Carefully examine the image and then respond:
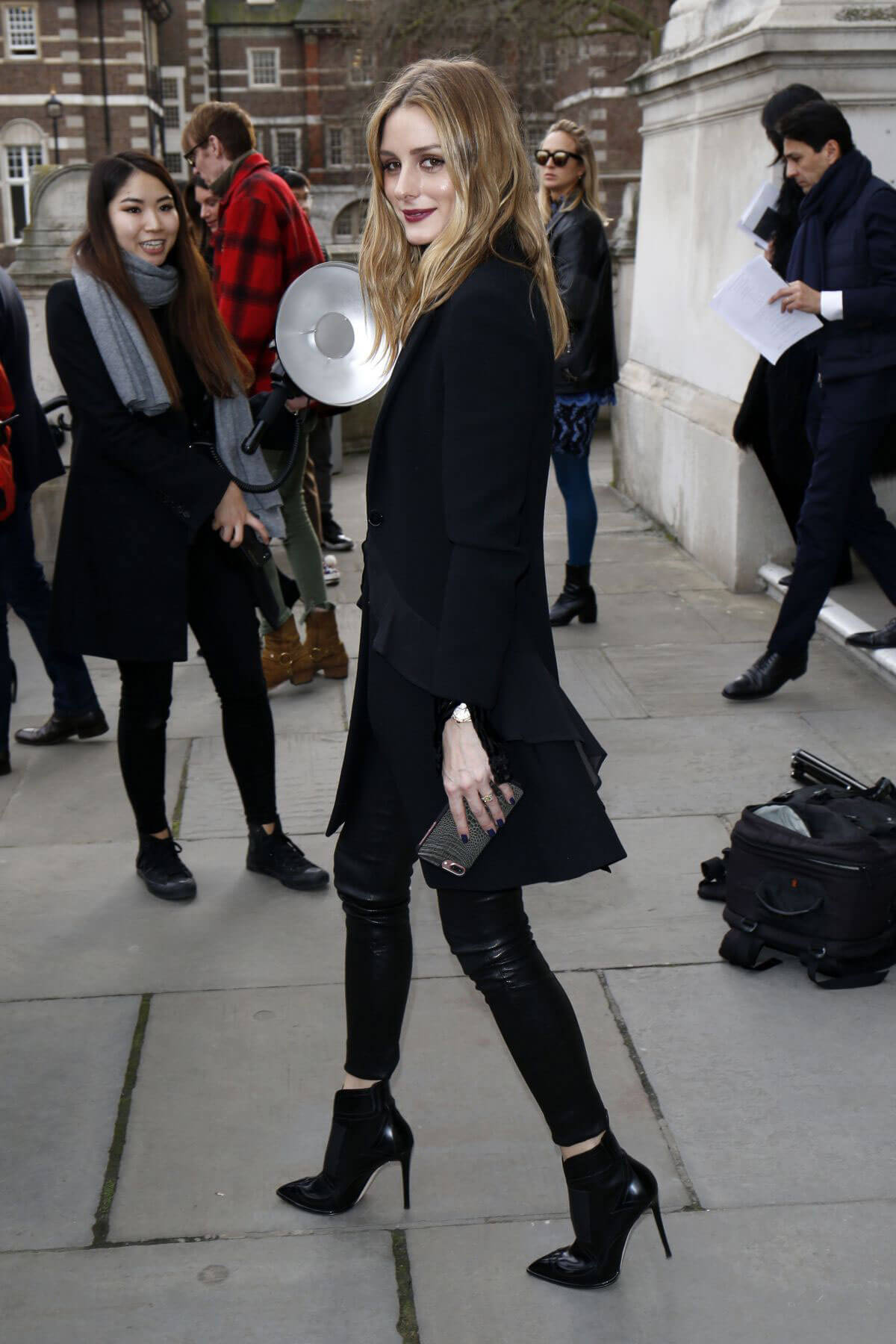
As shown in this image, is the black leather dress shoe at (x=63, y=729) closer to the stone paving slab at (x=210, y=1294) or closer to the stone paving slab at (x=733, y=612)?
the stone paving slab at (x=733, y=612)

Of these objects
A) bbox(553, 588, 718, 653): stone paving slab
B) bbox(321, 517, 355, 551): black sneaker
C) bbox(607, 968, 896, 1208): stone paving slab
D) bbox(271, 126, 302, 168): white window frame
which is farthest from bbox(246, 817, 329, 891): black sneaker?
bbox(271, 126, 302, 168): white window frame

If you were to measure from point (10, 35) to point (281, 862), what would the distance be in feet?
203

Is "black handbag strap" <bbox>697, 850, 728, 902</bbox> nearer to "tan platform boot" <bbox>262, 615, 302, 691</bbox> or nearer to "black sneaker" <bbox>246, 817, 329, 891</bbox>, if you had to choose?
"black sneaker" <bbox>246, 817, 329, 891</bbox>

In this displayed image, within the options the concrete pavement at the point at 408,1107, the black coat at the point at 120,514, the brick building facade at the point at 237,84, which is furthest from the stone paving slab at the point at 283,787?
the brick building facade at the point at 237,84

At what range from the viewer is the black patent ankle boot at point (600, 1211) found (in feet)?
7.68

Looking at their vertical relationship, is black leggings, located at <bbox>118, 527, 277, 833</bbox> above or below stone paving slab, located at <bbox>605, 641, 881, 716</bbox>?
above

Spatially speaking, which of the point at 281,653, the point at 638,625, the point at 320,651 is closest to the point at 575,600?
the point at 638,625

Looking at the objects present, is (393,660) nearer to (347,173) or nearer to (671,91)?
(671,91)

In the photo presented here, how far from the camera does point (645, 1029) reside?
10.7 feet

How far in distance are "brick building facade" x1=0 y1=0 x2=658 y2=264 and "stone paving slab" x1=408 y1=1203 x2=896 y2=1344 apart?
3614 centimetres

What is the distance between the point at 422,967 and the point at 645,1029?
61 cm

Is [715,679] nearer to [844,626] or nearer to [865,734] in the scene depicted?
[844,626]

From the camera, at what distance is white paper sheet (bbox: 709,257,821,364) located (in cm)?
537

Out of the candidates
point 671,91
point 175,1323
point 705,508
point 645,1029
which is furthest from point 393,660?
point 671,91
